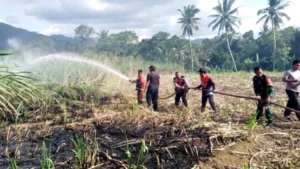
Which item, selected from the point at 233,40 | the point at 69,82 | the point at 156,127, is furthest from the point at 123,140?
the point at 233,40

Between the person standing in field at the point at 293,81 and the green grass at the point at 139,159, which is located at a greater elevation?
the person standing in field at the point at 293,81

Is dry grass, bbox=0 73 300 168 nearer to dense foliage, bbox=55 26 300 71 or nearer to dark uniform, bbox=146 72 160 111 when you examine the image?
dark uniform, bbox=146 72 160 111

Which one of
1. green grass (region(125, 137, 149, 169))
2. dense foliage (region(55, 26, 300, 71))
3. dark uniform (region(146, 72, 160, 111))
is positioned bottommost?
green grass (region(125, 137, 149, 169))

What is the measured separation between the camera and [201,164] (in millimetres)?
3844

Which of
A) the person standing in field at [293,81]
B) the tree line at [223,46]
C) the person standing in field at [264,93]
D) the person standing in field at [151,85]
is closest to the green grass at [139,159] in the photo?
the person standing in field at [264,93]

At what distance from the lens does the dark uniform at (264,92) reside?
18.9 ft

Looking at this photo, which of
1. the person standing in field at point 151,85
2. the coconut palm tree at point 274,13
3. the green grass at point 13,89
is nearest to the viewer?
the green grass at point 13,89

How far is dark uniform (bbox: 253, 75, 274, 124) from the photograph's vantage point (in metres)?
5.75

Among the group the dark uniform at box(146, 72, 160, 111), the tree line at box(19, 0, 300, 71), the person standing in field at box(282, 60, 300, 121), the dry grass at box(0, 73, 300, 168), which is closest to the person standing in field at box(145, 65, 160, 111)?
the dark uniform at box(146, 72, 160, 111)

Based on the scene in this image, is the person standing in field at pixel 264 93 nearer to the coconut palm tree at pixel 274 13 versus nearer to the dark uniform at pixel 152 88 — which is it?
the dark uniform at pixel 152 88

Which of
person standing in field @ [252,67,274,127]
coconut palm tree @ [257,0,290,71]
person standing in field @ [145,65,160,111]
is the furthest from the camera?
coconut palm tree @ [257,0,290,71]

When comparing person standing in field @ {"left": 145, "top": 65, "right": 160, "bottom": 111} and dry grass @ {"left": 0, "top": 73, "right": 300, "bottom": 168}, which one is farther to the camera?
person standing in field @ {"left": 145, "top": 65, "right": 160, "bottom": 111}

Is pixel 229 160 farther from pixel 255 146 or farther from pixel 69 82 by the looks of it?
pixel 69 82

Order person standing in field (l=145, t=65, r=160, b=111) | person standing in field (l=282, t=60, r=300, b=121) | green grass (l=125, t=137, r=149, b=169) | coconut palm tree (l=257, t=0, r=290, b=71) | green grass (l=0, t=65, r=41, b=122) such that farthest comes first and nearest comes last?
coconut palm tree (l=257, t=0, r=290, b=71), person standing in field (l=145, t=65, r=160, b=111), person standing in field (l=282, t=60, r=300, b=121), green grass (l=0, t=65, r=41, b=122), green grass (l=125, t=137, r=149, b=169)
